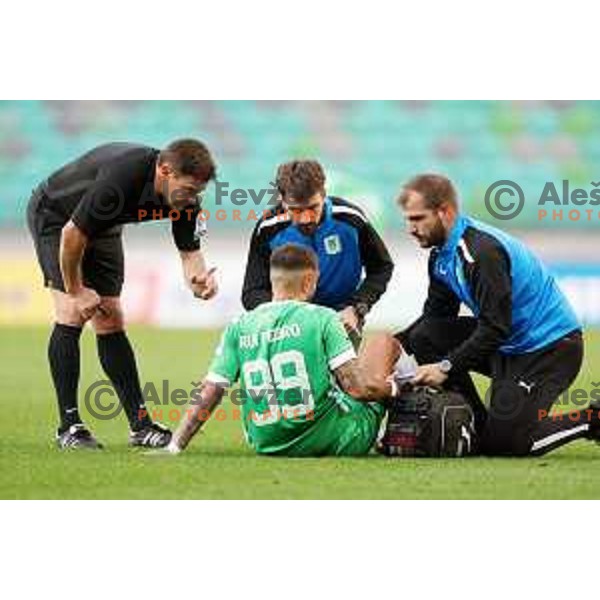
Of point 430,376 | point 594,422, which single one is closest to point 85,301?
point 430,376

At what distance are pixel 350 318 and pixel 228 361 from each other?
88 centimetres

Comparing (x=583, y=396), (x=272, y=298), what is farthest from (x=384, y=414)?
(x=583, y=396)

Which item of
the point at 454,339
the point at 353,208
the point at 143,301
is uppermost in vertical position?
the point at 353,208

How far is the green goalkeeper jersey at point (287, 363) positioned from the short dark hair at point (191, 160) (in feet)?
2.20

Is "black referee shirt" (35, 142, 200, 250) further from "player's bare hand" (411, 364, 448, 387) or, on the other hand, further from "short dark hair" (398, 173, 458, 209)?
"player's bare hand" (411, 364, 448, 387)

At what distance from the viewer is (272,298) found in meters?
7.18

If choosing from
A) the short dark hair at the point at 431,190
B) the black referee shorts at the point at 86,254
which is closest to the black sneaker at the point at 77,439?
the black referee shorts at the point at 86,254

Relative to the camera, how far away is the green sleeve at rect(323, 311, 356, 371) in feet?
21.8

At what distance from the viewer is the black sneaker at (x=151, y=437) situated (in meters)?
7.49

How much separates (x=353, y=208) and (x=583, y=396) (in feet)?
9.64

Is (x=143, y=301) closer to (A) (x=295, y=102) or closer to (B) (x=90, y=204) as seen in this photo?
(A) (x=295, y=102)

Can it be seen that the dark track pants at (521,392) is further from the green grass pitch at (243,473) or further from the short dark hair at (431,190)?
the short dark hair at (431,190)

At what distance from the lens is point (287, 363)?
6.70 meters

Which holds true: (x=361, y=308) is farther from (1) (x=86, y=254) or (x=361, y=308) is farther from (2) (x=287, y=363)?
(1) (x=86, y=254)
